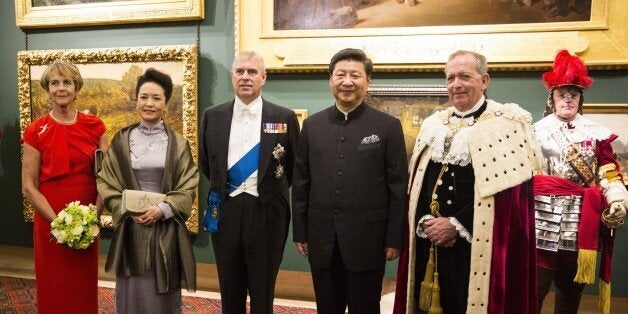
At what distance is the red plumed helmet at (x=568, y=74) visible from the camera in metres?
3.12

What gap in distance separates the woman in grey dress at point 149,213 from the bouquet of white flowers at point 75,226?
0.98 ft

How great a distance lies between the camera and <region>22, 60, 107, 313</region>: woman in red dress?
3045 mm

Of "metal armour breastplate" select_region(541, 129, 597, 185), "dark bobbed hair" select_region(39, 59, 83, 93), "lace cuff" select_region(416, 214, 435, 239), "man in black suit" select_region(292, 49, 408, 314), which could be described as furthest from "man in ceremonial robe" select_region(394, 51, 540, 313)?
"dark bobbed hair" select_region(39, 59, 83, 93)

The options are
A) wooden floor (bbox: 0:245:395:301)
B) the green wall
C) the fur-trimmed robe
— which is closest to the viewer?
the fur-trimmed robe

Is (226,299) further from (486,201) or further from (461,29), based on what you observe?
(461,29)

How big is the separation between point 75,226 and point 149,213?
601 millimetres

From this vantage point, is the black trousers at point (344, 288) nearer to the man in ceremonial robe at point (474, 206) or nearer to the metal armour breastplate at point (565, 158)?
the man in ceremonial robe at point (474, 206)

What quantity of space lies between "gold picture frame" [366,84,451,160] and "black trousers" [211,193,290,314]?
1837 millimetres

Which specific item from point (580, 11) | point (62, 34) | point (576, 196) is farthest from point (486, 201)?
point (62, 34)

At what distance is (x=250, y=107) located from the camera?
2.86 m

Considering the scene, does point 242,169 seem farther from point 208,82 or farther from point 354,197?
point 208,82

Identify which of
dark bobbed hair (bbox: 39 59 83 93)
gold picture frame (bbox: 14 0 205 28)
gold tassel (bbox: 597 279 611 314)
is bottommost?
gold tassel (bbox: 597 279 611 314)

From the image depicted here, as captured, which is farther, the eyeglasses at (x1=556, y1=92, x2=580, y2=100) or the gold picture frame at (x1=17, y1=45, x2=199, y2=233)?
the gold picture frame at (x1=17, y1=45, x2=199, y2=233)

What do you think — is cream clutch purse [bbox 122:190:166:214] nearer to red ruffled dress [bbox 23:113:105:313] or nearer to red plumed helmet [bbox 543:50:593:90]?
red ruffled dress [bbox 23:113:105:313]
